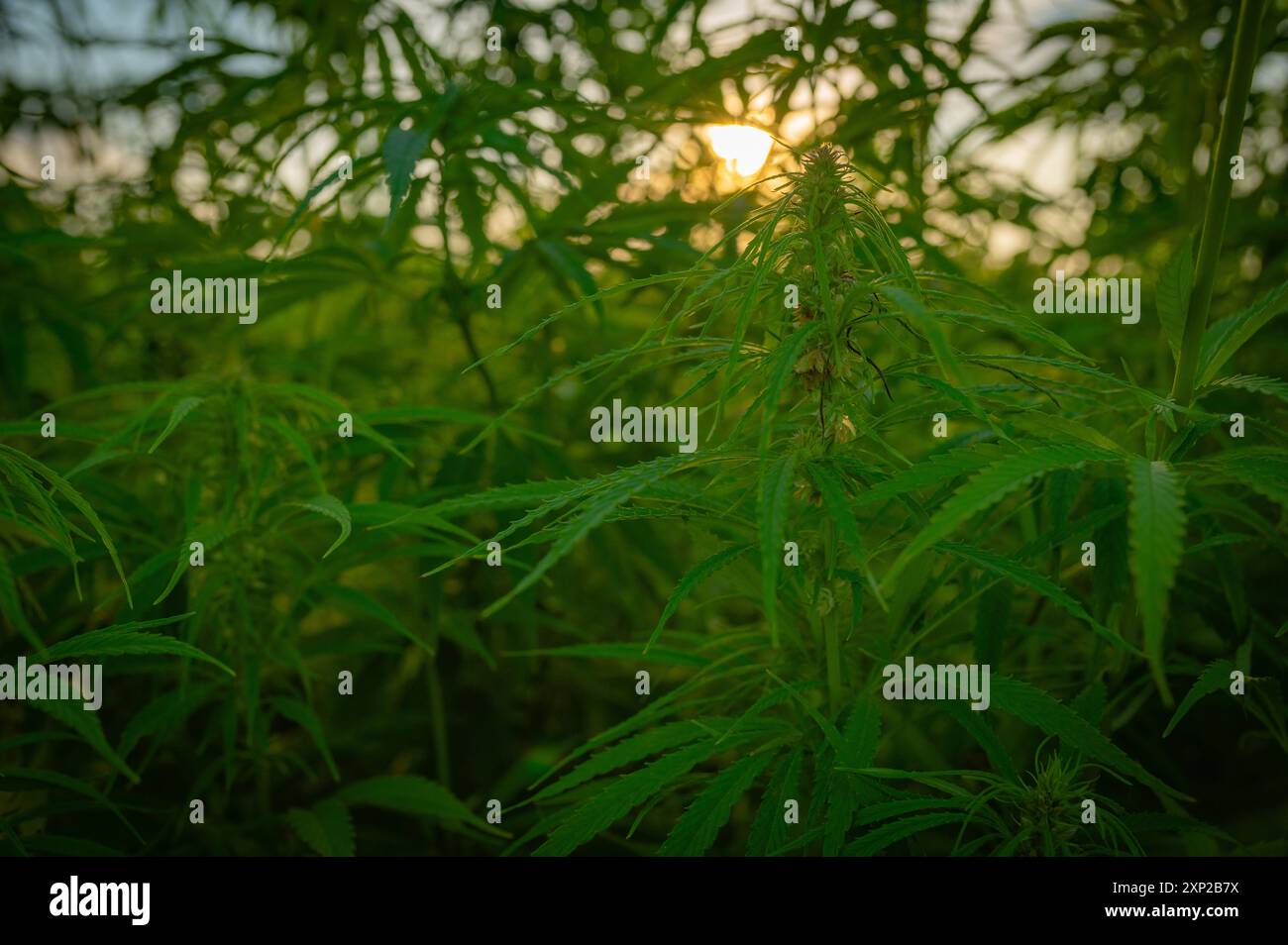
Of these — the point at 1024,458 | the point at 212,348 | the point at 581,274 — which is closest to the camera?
the point at 1024,458

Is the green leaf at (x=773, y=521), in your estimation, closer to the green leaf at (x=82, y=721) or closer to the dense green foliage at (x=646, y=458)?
the dense green foliage at (x=646, y=458)

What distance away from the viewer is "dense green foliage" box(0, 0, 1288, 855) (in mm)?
786

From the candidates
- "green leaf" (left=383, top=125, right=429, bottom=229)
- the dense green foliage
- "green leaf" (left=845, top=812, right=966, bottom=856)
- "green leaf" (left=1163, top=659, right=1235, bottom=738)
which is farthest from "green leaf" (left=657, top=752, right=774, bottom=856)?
"green leaf" (left=383, top=125, right=429, bottom=229)

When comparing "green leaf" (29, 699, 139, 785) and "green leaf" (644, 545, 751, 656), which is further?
"green leaf" (29, 699, 139, 785)

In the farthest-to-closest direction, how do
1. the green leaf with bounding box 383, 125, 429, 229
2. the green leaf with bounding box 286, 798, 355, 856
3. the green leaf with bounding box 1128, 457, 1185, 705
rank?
the green leaf with bounding box 286, 798, 355, 856 → the green leaf with bounding box 383, 125, 429, 229 → the green leaf with bounding box 1128, 457, 1185, 705

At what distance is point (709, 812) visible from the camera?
80cm

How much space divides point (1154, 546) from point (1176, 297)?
47 centimetres

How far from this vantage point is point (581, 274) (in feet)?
3.71

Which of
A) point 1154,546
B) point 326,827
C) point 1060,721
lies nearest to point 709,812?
point 1060,721

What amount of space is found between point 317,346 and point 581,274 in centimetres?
63

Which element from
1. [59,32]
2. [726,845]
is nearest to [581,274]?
[726,845]

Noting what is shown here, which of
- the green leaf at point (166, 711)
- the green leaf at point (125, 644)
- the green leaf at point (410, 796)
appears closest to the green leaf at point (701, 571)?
the green leaf at point (125, 644)

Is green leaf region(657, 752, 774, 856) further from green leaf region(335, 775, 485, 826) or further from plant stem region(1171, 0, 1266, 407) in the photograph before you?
plant stem region(1171, 0, 1266, 407)
